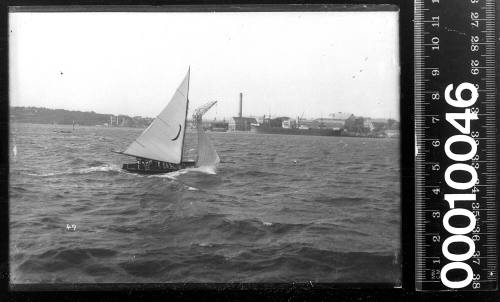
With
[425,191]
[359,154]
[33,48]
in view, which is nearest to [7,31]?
[33,48]

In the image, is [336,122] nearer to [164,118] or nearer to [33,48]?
[164,118]

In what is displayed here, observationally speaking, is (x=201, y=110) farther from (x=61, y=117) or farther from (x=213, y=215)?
(x=61, y=117)

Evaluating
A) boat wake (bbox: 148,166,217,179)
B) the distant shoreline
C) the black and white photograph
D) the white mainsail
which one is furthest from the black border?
boat wake (bbox: 148,166,217,179)

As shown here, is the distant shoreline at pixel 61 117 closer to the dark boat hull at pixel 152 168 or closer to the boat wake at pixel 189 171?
the dark boat hull at pixel 152 168

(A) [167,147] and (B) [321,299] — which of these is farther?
(A) [167,147]

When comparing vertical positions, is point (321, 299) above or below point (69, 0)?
below

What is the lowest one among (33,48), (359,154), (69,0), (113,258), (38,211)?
(113,258)

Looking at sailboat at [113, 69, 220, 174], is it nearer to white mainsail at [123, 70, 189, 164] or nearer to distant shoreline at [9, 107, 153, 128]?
white mainsail at [123, 70, 189, 164]

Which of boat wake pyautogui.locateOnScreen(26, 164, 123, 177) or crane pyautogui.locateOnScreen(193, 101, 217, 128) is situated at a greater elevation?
crane pyautogui.locateOnScreen(193, 101, 217, 128)
